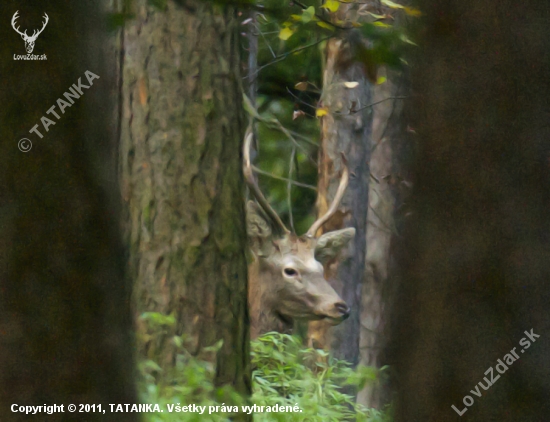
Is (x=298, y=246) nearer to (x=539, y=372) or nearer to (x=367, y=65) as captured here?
(x=367, y=65)

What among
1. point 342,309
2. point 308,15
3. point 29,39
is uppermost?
point 308,15

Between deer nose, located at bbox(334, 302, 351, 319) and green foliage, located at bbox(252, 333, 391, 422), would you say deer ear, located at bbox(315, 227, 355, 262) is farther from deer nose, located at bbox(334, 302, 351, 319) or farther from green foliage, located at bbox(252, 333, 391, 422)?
green foliage, located at bbox(252, 333, 391, 422)

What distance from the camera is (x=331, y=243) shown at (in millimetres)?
8719

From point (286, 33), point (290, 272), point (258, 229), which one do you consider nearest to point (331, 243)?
point (290, 272)

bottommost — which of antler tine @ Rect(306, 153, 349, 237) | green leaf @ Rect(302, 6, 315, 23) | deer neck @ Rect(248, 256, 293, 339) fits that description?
deer neck @ Rect(248, 256, 293, 339)

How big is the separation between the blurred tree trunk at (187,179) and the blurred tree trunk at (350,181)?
4594 mm

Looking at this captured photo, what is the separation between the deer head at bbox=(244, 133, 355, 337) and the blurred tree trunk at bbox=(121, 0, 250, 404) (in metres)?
2.72

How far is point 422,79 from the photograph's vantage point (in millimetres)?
2057

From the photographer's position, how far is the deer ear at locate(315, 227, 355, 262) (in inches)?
340

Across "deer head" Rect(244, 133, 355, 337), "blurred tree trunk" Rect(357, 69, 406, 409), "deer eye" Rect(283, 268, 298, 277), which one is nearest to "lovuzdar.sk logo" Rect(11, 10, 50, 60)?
"deer head" Rect(244, 133, 355, 337)

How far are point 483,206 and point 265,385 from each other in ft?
12.5

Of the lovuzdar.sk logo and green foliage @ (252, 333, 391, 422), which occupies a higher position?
the lovuzdar.sk logo

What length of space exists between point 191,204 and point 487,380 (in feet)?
10.5

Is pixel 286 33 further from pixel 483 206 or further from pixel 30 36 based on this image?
pixel 483 206
